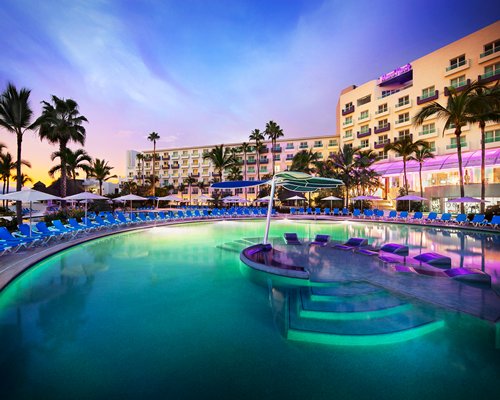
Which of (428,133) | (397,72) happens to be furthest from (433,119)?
(397,72)

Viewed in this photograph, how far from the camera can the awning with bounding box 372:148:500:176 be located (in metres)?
25.6

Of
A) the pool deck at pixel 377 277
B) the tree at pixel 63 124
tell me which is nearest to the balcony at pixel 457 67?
the pool deck at pixel 377 277

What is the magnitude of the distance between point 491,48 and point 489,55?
1521 mm

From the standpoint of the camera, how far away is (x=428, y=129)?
34656 mm

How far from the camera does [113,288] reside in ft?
22.0

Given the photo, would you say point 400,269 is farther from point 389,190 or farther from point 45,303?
point 389,190

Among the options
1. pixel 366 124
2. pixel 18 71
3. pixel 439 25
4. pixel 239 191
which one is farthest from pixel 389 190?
pixel 18 71

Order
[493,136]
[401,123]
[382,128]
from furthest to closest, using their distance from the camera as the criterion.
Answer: [382,128], [401,123], [493,136]

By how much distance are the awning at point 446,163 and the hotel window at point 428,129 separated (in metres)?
4.25

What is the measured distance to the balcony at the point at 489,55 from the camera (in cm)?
2797

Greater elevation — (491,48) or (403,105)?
(491,48)

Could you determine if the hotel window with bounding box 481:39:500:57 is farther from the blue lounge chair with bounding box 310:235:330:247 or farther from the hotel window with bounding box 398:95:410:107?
the blue lounge chair with bounding box 310:235:330:247

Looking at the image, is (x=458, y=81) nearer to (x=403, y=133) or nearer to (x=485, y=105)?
(x=403, y=133)

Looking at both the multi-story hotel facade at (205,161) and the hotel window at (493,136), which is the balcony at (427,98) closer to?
the hotel window at (493,136)
